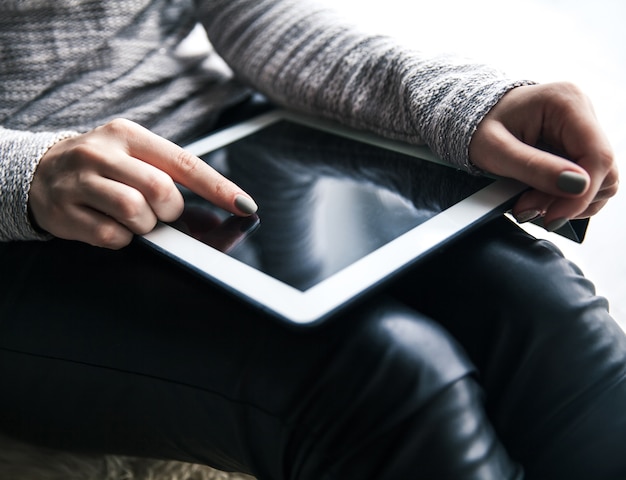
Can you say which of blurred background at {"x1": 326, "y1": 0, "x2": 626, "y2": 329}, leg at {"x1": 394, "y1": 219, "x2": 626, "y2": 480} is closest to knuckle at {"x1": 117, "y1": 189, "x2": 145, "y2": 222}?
leg at {"x1": 394, "y1": 219, "x2": 626, "y2": 480}

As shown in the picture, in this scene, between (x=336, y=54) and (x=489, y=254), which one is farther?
(x=336, y=54)

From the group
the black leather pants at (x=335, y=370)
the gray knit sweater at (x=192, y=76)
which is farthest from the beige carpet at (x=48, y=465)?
the gray knit sweater at (x=192, y=76)

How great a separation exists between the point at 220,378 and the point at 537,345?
7.1 inches

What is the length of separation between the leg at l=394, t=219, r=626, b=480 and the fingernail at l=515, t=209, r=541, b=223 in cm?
1

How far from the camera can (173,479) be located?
0.51 m

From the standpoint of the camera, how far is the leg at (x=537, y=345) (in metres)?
0.36

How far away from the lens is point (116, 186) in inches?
14.6

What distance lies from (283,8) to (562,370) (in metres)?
0.38

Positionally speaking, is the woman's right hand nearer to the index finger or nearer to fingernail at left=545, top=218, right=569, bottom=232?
the index finger

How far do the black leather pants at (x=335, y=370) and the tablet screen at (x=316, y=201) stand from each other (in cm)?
3

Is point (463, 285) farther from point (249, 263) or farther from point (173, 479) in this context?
point (173, 479)

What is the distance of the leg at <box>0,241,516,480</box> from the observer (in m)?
0.32

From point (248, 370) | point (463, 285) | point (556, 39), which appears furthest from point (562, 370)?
point (556, 39)

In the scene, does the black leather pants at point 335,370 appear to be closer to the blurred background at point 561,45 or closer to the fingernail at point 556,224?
the fingernail at point 556,224
